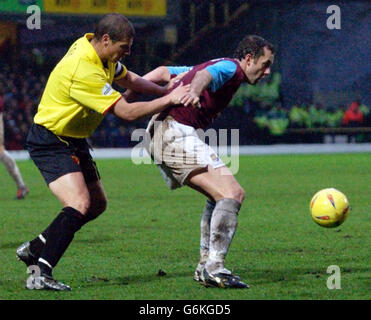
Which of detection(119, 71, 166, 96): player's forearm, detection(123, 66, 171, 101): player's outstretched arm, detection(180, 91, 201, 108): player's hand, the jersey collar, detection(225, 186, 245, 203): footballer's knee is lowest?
detection(225, 186, 245, 203): footballer's knee

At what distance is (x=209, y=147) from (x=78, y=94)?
44.9 inches

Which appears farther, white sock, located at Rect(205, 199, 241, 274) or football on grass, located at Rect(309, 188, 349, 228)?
football on grass, located at Rect(309, 188, 349, 228)

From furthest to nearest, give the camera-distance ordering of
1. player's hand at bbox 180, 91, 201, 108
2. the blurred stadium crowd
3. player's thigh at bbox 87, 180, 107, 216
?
the blurred stadium crowd < player's thigh at bbox 87, 180, 107, 216 < player's hand at bbox 180, 91, 201, 108

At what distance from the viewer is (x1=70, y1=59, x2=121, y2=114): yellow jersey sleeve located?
22.8 ft

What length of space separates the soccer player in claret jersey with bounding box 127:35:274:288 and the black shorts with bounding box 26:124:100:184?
2.02 feet

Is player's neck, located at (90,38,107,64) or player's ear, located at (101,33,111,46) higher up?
player's ear, located at (101,33,111,46)

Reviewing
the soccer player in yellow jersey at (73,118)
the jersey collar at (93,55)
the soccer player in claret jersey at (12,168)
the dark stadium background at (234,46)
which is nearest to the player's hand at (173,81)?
the soccer player in yellow jersey at (73,118)

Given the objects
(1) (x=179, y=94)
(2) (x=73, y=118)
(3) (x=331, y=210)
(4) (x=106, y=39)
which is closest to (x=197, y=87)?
(1) (x=179, y=94)

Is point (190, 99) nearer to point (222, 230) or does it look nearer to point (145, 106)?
point (145, 106)

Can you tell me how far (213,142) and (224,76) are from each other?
24.3 meters

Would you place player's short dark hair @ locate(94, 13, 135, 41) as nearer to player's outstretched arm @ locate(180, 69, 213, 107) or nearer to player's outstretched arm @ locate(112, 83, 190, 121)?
player's outstretched arm @ locate(112, 83, 190, 121)

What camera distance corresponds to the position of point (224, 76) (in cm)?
728

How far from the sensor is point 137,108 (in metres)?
6.94

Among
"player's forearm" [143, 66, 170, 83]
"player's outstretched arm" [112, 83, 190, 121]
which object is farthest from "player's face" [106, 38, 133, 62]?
"player's forearm" [143, 66, 170, 83]
